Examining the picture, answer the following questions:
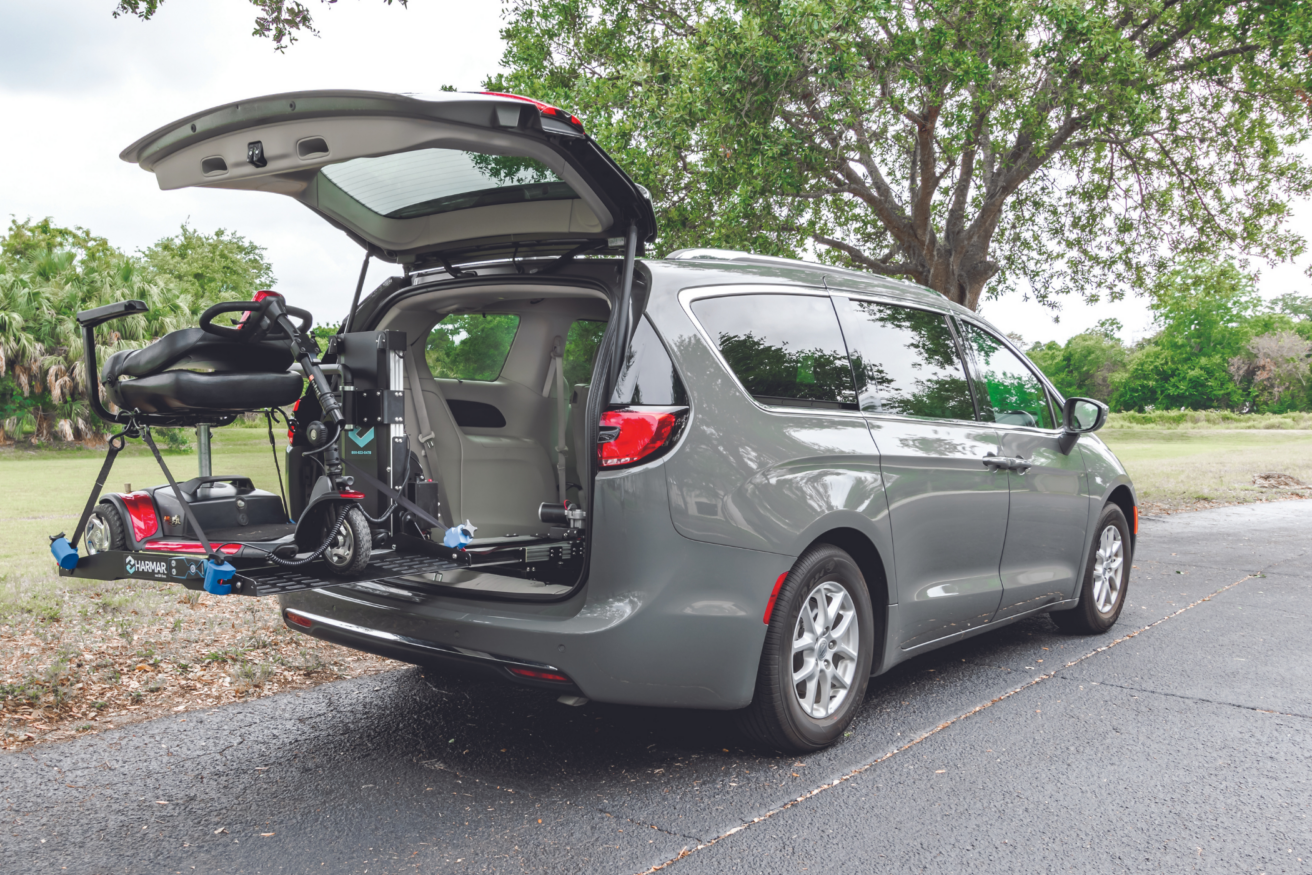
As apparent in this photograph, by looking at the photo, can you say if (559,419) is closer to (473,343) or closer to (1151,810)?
(473,343)

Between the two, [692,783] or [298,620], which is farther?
[298,620]

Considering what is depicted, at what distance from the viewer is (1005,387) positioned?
5.36 metres

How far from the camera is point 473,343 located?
4.83 m

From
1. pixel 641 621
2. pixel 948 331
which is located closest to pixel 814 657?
pixel 641 621

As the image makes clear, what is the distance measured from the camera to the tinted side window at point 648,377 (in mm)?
3453

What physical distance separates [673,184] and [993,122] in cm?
400

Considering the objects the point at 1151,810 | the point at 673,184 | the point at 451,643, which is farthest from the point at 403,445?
the point at 673,184

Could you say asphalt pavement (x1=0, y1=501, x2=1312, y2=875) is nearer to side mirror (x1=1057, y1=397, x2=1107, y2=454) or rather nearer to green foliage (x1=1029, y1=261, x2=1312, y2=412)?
side mirror (x1=1057, y1=397, x2=1107, y2=454)

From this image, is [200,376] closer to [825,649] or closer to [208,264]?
[825,649]

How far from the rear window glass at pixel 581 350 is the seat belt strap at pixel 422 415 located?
77 centimetres

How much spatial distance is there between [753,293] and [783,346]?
237 mm

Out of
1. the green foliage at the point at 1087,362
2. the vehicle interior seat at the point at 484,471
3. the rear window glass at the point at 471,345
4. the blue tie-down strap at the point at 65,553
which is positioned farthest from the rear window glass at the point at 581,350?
the green foliage at the point at 1087,362

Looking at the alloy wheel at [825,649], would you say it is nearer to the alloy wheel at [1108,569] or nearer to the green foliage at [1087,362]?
the alloy wheel at [1108,569]

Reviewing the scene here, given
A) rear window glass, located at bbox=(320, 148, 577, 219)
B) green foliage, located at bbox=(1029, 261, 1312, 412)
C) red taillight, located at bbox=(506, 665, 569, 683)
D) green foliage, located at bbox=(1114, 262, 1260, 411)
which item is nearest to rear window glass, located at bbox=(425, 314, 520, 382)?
rear window glass, located at bbox=(320, 148, 577, 219)
